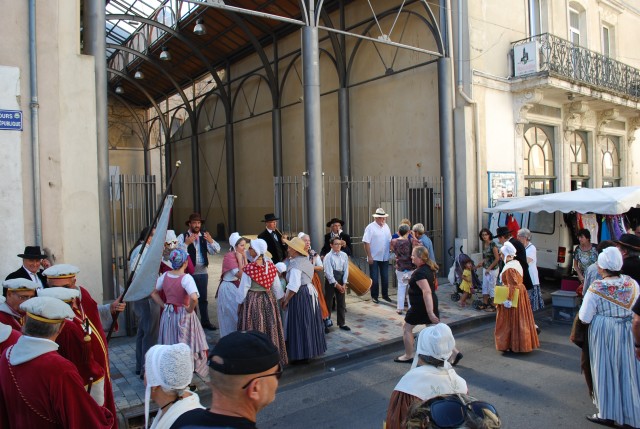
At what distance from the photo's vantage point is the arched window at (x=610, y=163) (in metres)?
17.9

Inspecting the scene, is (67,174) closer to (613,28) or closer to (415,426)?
(415,426)

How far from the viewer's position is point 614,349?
4.56 m

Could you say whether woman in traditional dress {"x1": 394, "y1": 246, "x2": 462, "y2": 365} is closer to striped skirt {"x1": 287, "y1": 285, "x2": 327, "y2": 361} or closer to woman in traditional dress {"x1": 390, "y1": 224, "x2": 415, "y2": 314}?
striped skirt {"x1": 287, "y1": 285, "x2": 327, "y2": 361}

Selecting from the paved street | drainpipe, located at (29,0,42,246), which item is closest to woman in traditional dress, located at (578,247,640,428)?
the paved street

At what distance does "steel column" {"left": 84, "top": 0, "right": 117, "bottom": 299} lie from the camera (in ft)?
24.2

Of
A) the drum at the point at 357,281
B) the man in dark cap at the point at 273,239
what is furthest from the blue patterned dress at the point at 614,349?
the man in dark cap at the point at 273,239

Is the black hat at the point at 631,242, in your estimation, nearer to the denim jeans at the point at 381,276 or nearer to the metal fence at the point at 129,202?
the denim jeans at the point at 381,276

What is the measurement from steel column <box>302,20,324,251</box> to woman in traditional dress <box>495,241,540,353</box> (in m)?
3.93

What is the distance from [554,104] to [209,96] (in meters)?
15.9

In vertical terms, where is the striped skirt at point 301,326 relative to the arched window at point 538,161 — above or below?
below

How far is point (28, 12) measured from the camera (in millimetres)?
6707

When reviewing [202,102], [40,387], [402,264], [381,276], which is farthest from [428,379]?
[202,102]

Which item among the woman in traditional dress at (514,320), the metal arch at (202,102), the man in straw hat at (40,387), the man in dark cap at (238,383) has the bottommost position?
the woman in traditional dress at (514,320)

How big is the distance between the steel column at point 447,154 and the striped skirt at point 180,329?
330 inches
